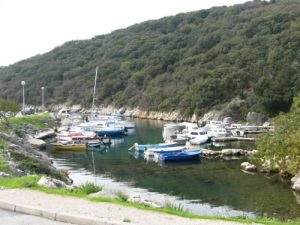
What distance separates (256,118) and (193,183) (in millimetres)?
44379

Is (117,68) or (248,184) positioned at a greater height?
(117,68)

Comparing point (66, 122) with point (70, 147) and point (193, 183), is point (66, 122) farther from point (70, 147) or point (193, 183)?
point (193, 183)

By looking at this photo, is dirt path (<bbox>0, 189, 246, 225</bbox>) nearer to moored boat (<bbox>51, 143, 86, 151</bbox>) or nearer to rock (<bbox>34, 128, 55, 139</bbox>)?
moored boat (<bbox>51, 143, 86, 151</bbox>)

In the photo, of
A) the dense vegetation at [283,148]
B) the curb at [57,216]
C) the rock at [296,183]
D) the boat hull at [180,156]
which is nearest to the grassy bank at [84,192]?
the curb at [57,216]

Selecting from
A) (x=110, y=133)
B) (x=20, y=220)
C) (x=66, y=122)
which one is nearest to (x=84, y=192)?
(x=20, y=220)

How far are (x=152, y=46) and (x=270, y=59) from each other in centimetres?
4987

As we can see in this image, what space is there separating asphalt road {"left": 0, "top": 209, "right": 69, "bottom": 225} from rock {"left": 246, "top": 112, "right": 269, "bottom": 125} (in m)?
63.7

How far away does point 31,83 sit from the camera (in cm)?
14762

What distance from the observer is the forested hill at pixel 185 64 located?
87.2 metres

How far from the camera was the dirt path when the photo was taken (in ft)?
36.4

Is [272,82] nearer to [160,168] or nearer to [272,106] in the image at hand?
[272,106]

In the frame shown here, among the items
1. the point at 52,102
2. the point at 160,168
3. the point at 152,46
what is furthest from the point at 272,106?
the point at 52,102

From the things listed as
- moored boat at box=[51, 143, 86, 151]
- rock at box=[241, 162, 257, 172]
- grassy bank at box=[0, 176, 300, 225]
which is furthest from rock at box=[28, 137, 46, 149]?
grassy bank at box=[0, 176, 300, 225]

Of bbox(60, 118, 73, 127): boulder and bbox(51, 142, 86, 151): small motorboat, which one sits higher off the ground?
bbox(60, 118, 73, 127): boulder
